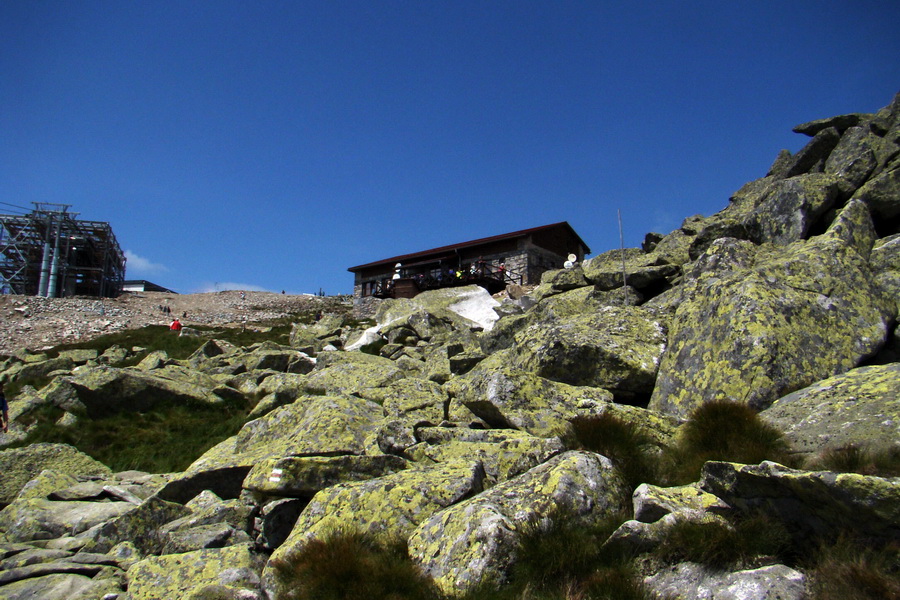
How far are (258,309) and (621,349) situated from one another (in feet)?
209

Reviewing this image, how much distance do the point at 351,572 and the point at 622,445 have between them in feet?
9.87

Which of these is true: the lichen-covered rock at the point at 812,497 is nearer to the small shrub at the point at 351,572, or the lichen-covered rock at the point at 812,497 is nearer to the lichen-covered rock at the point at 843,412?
the lichen-covered rock at the point at 843,412

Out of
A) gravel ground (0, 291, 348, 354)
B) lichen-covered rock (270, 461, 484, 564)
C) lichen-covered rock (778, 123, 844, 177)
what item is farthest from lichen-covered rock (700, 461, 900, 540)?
gravel ground (0, 291, 348, 354)

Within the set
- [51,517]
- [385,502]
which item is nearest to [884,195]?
[385,502]

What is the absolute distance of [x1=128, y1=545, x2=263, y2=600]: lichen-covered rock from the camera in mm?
5200

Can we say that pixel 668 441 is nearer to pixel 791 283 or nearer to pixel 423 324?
pixel 791 283

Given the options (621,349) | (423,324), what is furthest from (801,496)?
(423,324)

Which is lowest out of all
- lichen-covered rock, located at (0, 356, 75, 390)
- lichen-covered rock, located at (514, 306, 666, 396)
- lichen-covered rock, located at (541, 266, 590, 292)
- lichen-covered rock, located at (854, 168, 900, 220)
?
lichen-covered rock, located at (514, 306, 666, 396)

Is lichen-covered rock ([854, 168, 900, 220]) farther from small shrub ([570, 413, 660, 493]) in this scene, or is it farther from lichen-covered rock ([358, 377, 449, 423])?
lichen-covered rock ([358, 377, 449, 423])

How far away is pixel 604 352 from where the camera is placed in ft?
27.8

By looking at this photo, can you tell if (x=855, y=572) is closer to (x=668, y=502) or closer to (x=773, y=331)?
(x=668, y=502)

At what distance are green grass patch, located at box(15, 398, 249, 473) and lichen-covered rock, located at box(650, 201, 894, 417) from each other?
462 inches

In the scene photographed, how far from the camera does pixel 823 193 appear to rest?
36.4ft

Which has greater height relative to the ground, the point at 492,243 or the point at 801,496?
the point at 492,243
